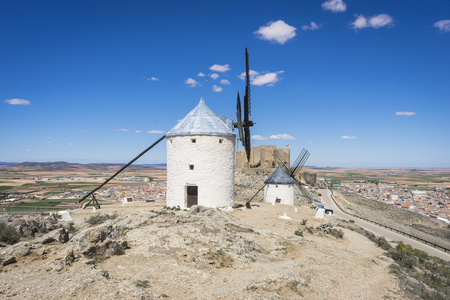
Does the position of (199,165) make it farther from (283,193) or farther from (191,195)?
(283,193)

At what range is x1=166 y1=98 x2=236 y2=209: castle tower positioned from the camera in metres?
16.5

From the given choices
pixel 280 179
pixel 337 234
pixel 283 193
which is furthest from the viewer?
pixel 280 179

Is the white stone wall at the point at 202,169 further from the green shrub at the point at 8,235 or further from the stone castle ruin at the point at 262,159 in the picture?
the stone castle ruin at the point at 262,159

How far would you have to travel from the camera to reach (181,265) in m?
8.25

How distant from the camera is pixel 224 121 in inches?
757

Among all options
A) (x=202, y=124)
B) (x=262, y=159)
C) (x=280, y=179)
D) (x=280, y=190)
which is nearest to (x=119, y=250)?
(x=202, y=124)

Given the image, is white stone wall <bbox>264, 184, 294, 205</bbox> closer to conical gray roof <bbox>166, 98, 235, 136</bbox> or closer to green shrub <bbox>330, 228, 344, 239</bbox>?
green shrub <bbox>330, 228, 344, 239</bbox>

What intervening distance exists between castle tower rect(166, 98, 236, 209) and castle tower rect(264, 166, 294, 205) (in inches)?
435

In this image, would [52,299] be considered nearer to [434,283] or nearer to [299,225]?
[434,283]

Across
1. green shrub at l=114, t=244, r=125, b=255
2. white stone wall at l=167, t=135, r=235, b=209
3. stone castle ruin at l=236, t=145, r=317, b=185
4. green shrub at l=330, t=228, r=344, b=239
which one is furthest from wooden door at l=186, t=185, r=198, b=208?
stone castle ruin at l=236, t=145, r=317, b=185

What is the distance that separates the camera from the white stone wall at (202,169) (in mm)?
16516

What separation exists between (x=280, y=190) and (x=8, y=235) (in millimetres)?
21500

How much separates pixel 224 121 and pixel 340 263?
37.7 ft

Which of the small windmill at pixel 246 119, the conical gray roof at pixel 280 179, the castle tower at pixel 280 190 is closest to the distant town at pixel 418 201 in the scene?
the castle tower at pixel 280 190
